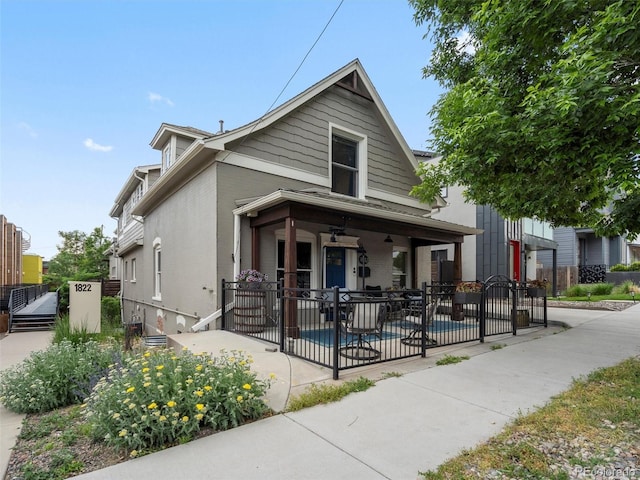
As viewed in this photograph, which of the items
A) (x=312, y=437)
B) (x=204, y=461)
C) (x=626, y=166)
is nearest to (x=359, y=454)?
(x=312, y=437)

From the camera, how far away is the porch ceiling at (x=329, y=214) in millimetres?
7152

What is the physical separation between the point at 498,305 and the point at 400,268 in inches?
171

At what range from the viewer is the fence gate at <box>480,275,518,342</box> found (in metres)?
7.45

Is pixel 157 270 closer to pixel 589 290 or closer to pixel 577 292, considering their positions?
pixel 577 292

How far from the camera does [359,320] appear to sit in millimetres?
5441

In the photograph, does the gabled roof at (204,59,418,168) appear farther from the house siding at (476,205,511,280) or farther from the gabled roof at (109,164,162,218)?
the gabled roof at (109,164,162,218)

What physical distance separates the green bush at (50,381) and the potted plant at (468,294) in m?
6.08

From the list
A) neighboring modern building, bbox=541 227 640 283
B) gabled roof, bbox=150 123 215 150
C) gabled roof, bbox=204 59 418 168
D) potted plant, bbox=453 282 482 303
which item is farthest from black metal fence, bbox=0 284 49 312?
neighboring modern building, bbox=541 227 640 283

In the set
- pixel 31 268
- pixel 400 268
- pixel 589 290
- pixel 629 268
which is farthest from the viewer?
pixel 31 268

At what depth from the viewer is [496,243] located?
15797mm

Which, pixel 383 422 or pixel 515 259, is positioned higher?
pixel 515 259

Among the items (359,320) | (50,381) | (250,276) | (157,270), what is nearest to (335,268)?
(250,276)

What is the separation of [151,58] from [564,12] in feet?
34.0

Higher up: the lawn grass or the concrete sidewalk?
the lawn grass
